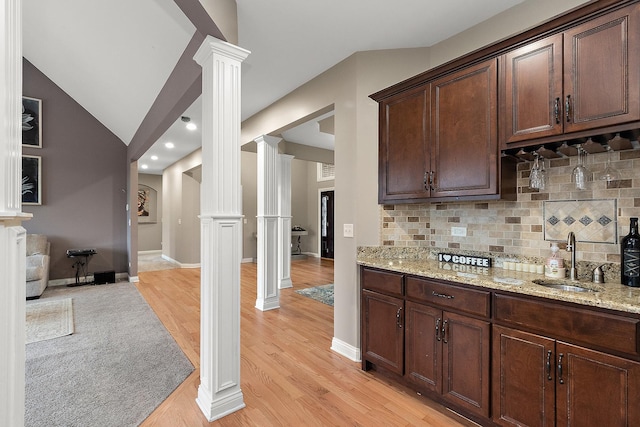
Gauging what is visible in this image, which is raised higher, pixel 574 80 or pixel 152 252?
pixel 574 80

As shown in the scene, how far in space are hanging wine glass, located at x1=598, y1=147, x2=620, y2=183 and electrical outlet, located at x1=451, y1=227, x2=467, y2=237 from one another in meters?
0.92

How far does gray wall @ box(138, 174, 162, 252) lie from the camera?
9898 mm

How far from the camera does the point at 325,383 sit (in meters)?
2.36

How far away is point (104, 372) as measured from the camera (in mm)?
2510

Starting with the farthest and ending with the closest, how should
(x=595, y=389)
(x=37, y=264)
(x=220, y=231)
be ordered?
(x=37, y=264)
(x=220, y=231)
(x=595, y=389)

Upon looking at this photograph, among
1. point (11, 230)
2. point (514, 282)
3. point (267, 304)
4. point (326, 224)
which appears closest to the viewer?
point (11, 230)

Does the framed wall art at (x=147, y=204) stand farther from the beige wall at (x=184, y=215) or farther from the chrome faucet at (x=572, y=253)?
the chrome faucet at (x=572, y=253)

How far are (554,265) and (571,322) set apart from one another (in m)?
0.55

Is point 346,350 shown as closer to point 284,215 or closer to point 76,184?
point 284,215

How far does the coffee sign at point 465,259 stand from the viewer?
2.27m

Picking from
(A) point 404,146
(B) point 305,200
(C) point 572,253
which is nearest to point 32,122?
(A) point 404,146

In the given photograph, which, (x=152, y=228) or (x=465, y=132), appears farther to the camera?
(x=152, y=228)

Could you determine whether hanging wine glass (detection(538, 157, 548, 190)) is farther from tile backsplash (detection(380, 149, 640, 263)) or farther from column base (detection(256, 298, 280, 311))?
column base (detection(256, 298, 280, 311))

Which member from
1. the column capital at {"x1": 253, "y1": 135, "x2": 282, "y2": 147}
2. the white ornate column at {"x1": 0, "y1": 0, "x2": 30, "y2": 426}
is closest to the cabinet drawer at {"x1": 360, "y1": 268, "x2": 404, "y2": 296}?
the white ornate column at {"x1": 0, "y1": 0, "x2": 30, "y2": 426}
